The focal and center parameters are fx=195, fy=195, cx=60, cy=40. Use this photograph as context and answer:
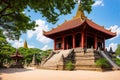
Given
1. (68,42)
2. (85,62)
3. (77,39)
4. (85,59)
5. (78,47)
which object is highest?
(77,39)

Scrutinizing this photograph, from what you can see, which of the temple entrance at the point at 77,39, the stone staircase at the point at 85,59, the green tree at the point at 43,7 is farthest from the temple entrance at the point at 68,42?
the green tree at the point at 43,7

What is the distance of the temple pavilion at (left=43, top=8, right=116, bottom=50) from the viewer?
2531 cm

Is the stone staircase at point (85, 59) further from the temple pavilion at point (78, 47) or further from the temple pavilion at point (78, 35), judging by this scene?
the temple pavilion at point (78, 35)

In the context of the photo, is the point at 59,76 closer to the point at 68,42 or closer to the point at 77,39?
the point at 77,39

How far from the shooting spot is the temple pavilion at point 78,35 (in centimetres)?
2531

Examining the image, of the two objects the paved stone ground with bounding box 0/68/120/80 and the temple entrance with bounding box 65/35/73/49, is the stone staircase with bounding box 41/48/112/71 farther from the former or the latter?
the paved stone ground with bounding box 0/68/120/80

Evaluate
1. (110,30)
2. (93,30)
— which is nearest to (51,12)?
(93,30)

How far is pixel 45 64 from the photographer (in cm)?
2434

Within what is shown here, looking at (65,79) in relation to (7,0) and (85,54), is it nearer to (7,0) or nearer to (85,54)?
(7,0)

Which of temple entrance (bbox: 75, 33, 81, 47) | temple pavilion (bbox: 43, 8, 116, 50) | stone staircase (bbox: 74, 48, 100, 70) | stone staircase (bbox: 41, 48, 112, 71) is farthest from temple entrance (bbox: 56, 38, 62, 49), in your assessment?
stone staircase (bbox: 74, 48, 100, 70)

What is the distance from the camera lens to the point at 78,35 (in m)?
27.6

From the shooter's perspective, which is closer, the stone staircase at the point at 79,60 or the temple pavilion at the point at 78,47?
the stone staircase at the point at 79,60

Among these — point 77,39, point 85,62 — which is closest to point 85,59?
point 85,62

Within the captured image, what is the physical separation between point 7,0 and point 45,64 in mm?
15913
